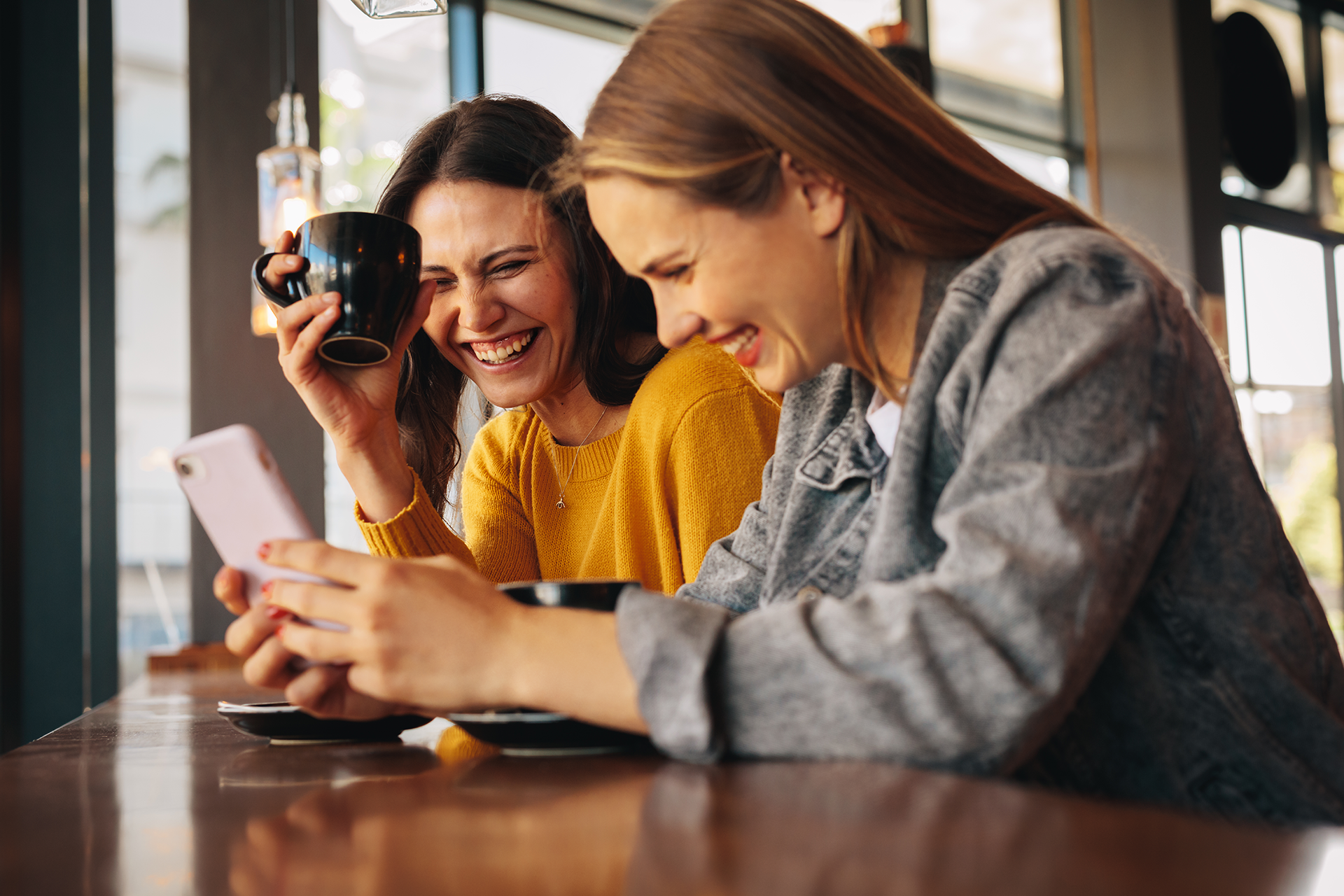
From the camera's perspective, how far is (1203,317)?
454 centimetres

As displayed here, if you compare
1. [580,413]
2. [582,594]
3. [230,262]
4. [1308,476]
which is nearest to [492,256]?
[580,413]

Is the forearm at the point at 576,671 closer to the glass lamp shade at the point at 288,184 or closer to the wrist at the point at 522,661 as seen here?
the wrist at the point at 522,661

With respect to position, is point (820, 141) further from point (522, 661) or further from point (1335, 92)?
point (1335, 92)

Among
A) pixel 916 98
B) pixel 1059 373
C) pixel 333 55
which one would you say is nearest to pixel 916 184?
pixel 916 98

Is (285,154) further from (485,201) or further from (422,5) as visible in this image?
(422,5)

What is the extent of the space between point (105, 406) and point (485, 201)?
1.80 meters

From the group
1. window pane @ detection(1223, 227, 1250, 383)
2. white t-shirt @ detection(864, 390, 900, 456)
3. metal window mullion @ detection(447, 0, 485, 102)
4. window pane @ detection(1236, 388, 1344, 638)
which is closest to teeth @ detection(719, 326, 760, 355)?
white t-shirt @ detection(864, 390, 900, 456)

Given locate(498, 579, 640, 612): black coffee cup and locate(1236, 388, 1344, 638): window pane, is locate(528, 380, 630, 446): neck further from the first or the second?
locate(1236, 388, 1344, 638): window pane

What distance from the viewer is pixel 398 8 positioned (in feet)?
4.03

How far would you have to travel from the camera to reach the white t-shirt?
3.02 feet

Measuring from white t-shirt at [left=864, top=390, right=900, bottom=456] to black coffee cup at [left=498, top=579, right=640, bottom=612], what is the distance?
0.30 metres

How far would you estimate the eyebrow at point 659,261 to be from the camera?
2.88 ft

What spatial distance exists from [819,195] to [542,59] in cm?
298

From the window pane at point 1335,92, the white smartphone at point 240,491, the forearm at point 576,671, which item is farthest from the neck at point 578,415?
the window pane at point 1335,92
